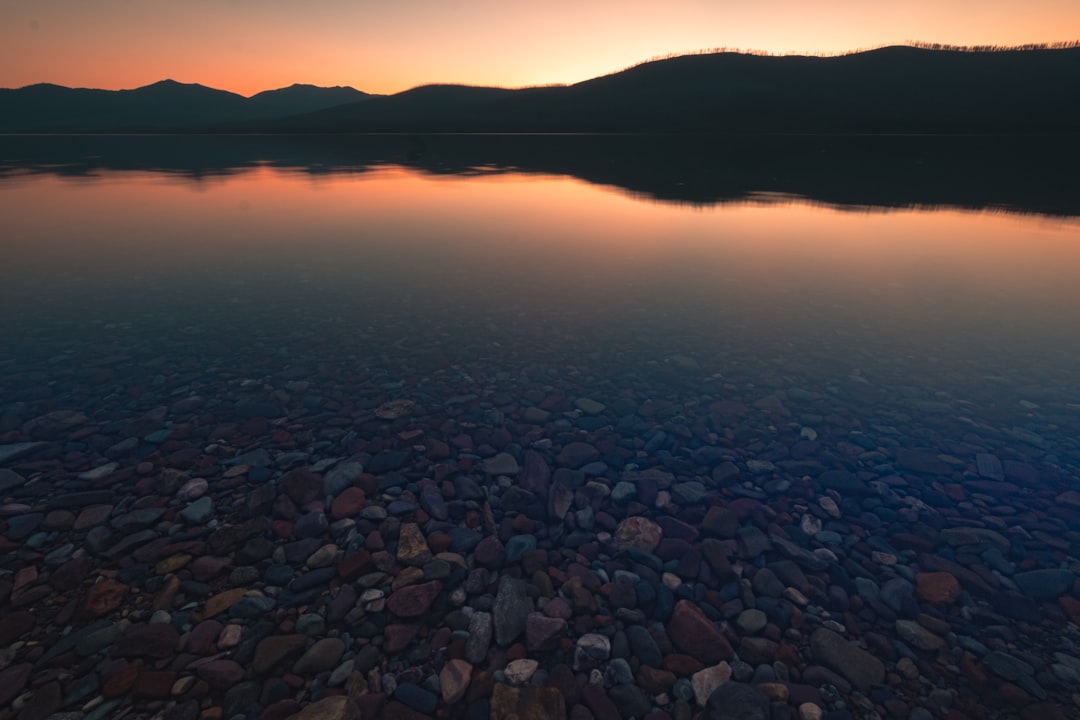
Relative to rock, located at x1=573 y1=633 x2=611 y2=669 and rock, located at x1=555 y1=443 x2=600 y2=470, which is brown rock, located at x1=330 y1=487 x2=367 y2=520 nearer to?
rock, located at x1=555 y1=443 x2=600 y2=470

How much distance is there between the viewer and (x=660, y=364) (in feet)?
37.8

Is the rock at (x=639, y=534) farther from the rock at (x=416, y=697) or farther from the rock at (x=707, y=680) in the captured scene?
the rock at (x=416, y=697)

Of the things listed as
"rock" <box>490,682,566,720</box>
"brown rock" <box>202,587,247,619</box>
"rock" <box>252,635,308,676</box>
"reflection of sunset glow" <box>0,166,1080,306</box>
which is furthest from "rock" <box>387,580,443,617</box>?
"reflection of sunset glow" <box>0,166,1080,306</box>

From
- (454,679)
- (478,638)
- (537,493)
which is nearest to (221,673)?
(454,679)

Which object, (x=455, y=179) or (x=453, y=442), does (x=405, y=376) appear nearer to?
(x=453, y=442)

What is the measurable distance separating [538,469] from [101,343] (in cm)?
1088

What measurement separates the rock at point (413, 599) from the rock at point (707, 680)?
278 cm

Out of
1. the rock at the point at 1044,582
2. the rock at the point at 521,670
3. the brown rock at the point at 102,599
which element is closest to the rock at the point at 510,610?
the rock at the point at 521,670

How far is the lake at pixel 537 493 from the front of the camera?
4922 millimetres

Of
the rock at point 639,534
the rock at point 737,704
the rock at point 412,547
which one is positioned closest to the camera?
the rock at point 737,704

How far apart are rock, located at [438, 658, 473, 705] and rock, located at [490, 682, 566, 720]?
290 mm

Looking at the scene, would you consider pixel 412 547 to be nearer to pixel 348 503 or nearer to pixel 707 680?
pixel 348 503

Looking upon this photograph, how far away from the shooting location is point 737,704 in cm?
465

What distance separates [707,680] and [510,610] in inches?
80.5
